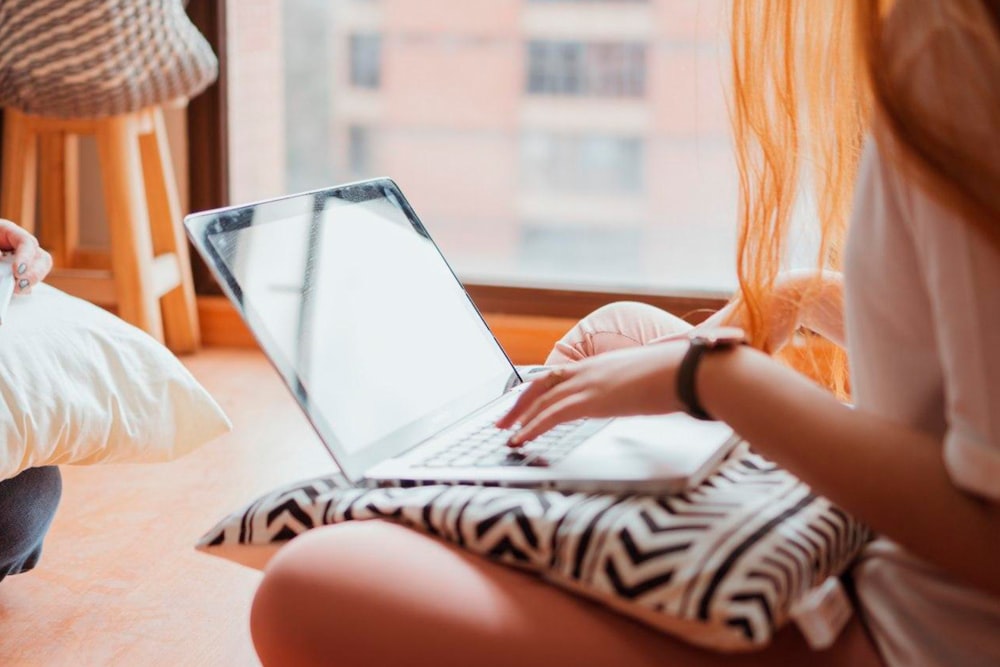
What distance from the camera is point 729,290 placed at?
2301mm

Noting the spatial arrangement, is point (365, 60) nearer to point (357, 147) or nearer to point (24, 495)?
point (357, 147)

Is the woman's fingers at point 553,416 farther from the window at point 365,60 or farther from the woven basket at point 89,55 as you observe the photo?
the window at point 365,60

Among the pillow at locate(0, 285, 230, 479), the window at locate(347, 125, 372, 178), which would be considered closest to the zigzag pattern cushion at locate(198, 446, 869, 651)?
the pillow at locate(0, 285, 230, 479)

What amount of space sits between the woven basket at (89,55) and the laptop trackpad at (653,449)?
4.60 ft

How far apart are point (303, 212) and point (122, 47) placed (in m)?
1.18

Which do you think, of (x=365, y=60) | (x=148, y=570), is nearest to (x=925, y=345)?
(x=148, y=570)

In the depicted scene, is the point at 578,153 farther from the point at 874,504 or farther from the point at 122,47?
the point at 874,504

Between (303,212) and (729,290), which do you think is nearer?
(303,212)

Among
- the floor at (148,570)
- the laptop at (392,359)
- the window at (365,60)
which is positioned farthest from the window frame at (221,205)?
the laptop at (392,359)

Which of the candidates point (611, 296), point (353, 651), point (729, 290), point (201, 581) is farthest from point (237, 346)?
point (353, 651)

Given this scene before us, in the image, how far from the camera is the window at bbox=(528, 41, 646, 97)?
2465 millimetres

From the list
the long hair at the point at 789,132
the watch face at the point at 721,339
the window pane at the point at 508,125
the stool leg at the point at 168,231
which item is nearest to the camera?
the watch face at the point at 721,339

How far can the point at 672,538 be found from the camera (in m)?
A: 0.59

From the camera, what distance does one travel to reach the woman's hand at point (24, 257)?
1.03m
